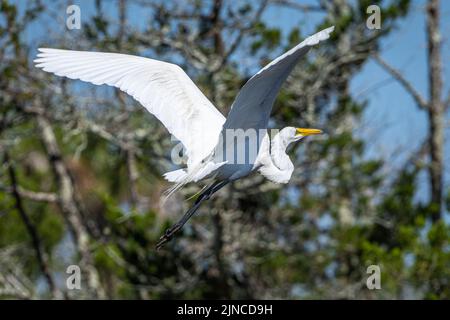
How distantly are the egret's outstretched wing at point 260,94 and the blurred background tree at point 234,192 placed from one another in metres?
2.99

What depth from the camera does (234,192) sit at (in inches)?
314

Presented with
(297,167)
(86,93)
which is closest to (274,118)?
(297,167)

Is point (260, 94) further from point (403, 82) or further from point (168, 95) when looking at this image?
point (403, 82)

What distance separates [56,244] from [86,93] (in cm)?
413

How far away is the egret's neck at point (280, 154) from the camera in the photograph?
502 centimetres

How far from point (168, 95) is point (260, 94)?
74 cm

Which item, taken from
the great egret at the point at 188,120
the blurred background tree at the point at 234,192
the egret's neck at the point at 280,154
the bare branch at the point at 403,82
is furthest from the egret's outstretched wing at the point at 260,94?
the bare branch at the point at 403,82

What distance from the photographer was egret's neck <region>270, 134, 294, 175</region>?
5.02 meters
